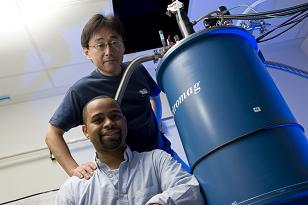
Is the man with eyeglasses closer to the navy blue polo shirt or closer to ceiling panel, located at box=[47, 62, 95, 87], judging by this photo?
the navy blue polo shirt

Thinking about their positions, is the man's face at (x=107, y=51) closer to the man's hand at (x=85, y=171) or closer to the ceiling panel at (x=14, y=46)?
the man's hand at (x=85, y=171)

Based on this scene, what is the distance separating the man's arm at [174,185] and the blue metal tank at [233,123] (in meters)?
0.03

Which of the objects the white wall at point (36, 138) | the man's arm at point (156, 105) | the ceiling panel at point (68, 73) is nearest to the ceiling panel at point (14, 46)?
the ceiling panel at point (68, 73)

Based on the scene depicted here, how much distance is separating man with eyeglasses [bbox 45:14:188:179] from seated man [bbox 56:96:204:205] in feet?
0.54

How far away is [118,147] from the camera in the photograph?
3.55ft

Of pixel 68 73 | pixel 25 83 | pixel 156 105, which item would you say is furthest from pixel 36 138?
pixel 156 105

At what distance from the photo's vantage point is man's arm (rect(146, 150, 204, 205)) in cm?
80

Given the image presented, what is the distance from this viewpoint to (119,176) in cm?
98

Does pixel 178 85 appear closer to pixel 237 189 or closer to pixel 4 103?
pixel 237 189

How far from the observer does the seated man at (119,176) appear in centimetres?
83

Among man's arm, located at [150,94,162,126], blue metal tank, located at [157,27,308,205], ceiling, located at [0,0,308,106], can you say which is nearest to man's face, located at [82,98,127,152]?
blue metal tank, located at [157,27,308,205]

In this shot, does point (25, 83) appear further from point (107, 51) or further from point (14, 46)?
point (107, 51)

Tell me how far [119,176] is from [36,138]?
213cm

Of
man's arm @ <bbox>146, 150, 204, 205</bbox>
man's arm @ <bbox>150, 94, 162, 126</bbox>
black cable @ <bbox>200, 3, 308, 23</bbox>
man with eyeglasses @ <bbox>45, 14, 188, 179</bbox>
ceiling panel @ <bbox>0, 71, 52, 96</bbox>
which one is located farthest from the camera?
ceiling panel @ <bbox>0, 71, 52, 96</bbox>
